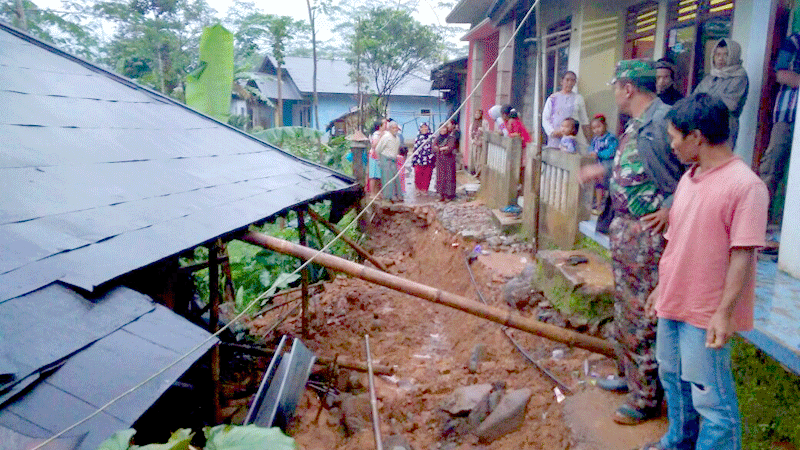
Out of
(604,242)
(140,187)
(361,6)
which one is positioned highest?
(361,6)

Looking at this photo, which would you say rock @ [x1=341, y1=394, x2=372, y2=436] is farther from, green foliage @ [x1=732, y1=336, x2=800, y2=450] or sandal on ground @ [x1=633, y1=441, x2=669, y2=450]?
green foliage @ [x1=732, y1=336, x2=800, y2=450]

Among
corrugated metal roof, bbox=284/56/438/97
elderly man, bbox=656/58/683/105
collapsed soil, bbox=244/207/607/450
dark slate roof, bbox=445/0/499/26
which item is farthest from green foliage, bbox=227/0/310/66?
elderly man, bbox=656/58/683/105

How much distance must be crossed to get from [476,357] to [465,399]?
1.00 metres

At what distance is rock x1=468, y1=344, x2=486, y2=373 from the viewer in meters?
5.82

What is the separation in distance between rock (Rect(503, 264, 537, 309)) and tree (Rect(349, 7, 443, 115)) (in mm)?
17401

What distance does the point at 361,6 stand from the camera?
38750mm

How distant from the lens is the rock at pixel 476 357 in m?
5.82

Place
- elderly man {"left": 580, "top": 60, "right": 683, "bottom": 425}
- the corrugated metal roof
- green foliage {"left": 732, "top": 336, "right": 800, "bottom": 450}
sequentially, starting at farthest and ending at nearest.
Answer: the corrugated metal roof → elderly man {"left": 580, "top": 60, "right": 683, "bottom": 425} → green foliage {"left": 732, "top": 336, "right": 800, "bottom": 450}

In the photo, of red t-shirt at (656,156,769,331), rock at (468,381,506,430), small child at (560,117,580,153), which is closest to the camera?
red t-shirt at (656,156,769,331)

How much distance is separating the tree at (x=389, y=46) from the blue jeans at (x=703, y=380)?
20.9 metres

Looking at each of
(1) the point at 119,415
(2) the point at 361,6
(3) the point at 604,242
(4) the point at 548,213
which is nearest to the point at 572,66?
(4) the point at 548,213

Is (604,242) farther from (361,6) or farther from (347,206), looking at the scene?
(361,6)

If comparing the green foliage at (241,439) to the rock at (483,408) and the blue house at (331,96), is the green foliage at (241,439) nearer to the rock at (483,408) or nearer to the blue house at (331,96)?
the rock at (483,408)

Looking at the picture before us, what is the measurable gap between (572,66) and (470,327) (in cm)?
474
